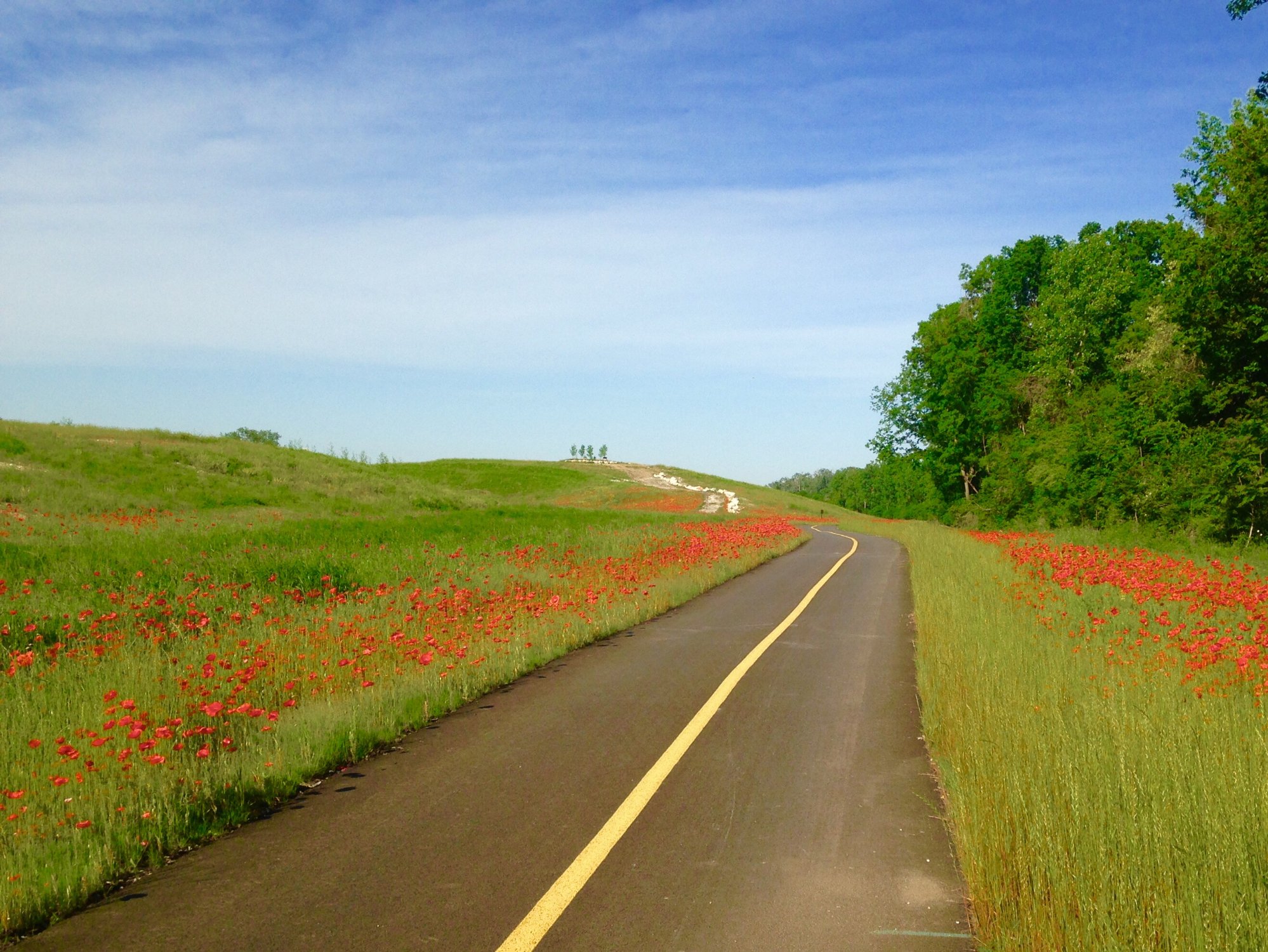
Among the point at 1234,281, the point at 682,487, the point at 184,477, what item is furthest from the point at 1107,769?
the point at 682,487

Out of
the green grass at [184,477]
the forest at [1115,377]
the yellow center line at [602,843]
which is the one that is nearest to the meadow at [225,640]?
the green grass at [184,477]

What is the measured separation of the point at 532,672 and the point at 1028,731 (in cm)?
510

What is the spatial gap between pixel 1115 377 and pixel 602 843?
41562mm

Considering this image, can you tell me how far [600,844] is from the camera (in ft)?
14.2

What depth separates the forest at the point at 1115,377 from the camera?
19.8m

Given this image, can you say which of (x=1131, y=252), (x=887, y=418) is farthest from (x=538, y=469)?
(x=1131, y=252)

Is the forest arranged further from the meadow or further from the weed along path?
the weed along path

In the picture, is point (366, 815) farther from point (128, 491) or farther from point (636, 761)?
point (128, 491)

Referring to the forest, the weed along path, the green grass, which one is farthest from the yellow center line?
the green grass

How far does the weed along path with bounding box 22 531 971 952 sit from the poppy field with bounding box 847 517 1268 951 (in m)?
0.33

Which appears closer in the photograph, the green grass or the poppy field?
the poppy field

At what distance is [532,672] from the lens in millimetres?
8656

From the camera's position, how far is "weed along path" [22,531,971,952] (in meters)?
3.46

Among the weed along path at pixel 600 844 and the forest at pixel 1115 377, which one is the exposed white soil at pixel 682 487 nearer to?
the forest at pixel 1115 377
